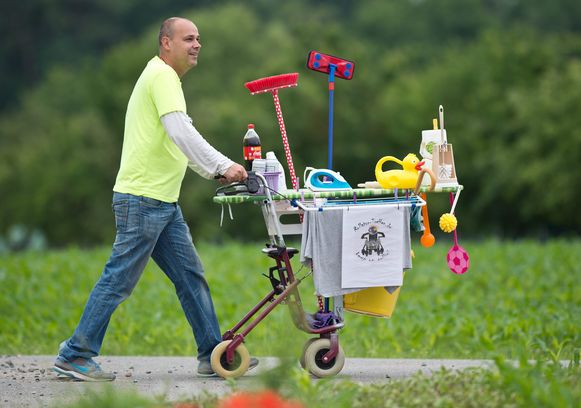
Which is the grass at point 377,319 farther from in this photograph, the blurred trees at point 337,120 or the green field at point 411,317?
the blurred trees at point 337,120

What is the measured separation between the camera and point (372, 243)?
720 centimetres

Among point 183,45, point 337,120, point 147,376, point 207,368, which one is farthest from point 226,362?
point 337,120

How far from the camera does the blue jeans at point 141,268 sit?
729cm

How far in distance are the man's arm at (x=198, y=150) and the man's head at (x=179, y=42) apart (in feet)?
1.35

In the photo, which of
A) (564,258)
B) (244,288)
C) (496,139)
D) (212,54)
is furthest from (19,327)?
(212,54)

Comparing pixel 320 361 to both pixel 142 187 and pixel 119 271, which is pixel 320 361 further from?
pixel 142 187

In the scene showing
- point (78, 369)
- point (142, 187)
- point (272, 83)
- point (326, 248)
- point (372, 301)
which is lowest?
point (78, 369)

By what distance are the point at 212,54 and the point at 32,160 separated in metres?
10.7

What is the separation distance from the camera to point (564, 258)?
15680 millimetres

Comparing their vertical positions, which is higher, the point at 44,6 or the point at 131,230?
the point at 44,6

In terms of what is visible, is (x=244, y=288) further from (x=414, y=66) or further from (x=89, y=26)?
(x=89, y=26)

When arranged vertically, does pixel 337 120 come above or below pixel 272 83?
above

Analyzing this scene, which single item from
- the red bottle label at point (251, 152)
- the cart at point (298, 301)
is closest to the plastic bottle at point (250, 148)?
the red bottle label at point (251, 152)

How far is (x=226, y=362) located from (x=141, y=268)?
79 centimetres
